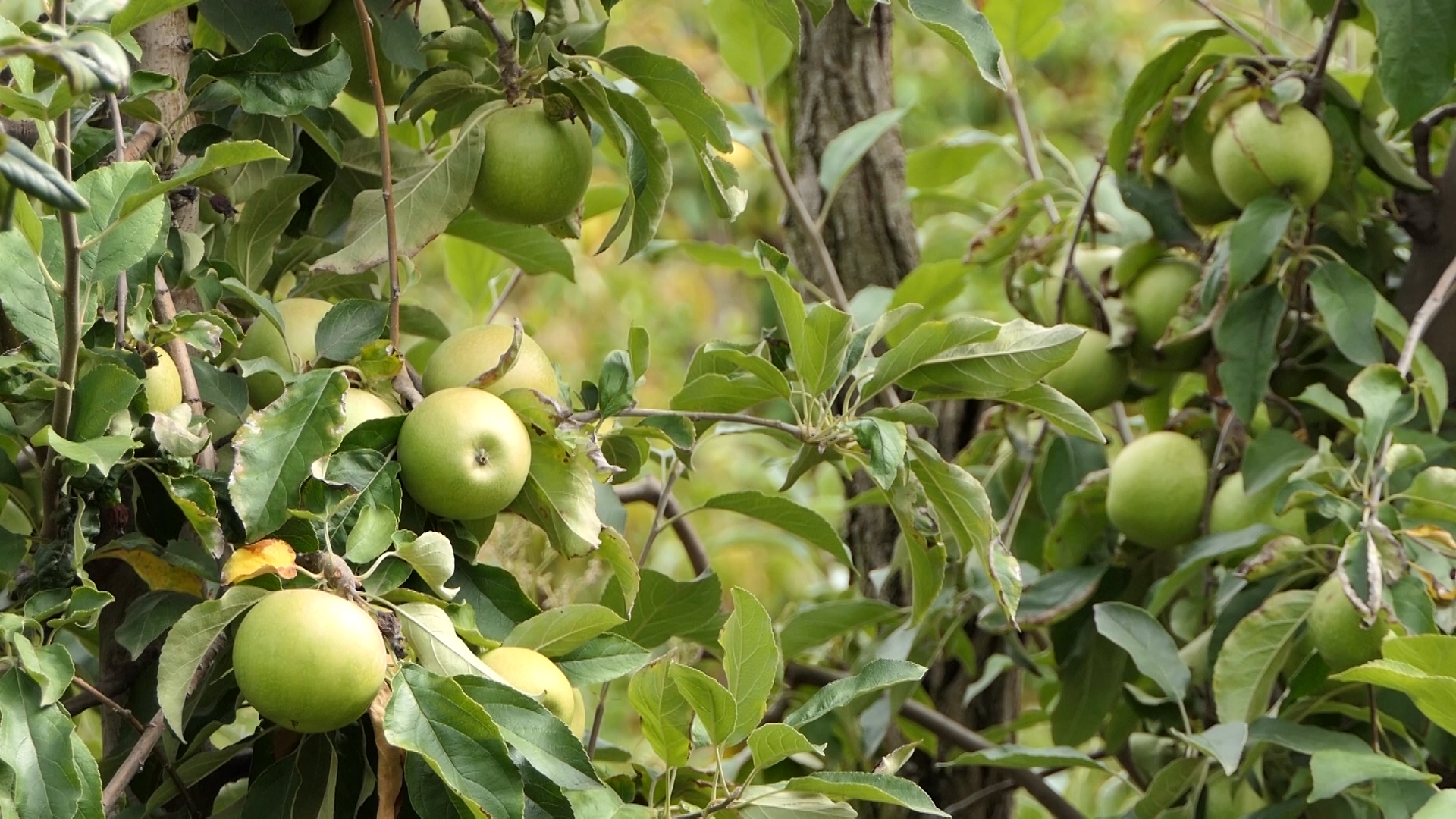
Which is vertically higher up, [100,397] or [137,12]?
[137,12]

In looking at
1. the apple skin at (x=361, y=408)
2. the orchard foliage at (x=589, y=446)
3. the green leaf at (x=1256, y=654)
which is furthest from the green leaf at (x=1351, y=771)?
the apple skin at (x=361, y=408)

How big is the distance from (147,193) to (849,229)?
900mm

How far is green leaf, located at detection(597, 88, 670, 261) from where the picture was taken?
69 cm

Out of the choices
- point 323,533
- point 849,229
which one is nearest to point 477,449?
point 323,533

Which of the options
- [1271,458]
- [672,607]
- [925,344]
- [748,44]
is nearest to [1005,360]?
[925,344]

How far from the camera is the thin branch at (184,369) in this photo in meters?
0.62

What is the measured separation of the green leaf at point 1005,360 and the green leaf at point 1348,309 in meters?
0.36

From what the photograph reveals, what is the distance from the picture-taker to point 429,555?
0.56m

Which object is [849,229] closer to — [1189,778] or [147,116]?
[1189,778]

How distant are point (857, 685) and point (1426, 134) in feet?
2.32

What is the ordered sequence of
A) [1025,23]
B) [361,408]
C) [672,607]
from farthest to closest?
[1025,23] → [672,607] → [361,408]

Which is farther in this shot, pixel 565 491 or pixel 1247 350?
pixel 1247 350

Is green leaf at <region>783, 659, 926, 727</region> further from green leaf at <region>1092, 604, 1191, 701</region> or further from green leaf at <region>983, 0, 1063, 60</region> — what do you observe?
green leaf at <region>983, 0, 1063, 60</region>

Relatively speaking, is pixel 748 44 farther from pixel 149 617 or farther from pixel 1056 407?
pixel 149 617
